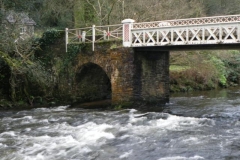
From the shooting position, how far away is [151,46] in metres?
16.9

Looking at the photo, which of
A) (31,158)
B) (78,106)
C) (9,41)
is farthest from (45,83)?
(31,158)

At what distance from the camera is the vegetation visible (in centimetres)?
1811

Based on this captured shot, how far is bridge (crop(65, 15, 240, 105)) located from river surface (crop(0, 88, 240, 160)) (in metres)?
1.63

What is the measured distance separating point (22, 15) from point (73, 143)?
32.1 ft

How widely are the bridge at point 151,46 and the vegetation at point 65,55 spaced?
80.1 inches

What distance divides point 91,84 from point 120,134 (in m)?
9.74

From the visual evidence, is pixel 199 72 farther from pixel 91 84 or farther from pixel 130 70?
pixel 130 70

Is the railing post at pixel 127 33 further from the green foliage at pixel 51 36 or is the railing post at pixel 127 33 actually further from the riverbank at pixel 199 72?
the riverbank at pixel 199 72

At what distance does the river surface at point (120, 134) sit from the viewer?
9.89m

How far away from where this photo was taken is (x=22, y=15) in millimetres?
18500

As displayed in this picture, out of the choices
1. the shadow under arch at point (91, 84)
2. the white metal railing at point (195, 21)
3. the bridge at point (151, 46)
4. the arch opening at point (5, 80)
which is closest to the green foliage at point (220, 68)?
the shadow under arch at point (91, 84)

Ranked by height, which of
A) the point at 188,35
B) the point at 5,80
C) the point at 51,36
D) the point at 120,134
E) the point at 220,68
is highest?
the point at 51,36

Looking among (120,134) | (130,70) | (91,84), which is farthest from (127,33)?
(120,134)

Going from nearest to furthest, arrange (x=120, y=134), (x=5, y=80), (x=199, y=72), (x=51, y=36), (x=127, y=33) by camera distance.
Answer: (x=120, y=134) → (x=127, y=33) → (x=5, y=80) → (x=51, y=36) → (x=199, y=72)
